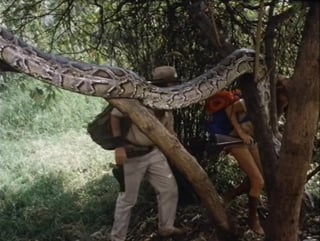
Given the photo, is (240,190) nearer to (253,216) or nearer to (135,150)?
(253,216)

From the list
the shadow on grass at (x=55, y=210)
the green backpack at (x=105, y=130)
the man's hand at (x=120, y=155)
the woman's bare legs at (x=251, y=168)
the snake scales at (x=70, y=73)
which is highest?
the snake scales at (x=70, y=73)

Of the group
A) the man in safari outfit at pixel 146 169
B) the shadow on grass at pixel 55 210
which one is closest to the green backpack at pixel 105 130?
the man in safari outfit at pixel 146 169

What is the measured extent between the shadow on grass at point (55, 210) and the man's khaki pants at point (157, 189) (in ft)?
4.56

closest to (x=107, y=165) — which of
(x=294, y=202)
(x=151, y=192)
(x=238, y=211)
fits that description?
(x=151, y=192)

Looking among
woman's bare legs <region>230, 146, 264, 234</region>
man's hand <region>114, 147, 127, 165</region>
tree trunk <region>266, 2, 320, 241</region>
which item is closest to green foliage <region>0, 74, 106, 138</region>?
man's hand <region>114, 147, 127, 165</region>

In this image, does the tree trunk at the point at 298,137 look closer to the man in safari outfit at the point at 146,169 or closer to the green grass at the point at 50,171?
the man in safari outfit at the point at 146,169

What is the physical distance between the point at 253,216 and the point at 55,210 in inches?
116

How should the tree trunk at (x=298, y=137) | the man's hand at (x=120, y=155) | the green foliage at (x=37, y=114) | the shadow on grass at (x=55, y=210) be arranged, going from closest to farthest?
the tree trunk at (x=298, y=137), the man's hand at (x=120, y=155), the shadow on grass at (x=55, y=210), the green foliage at (x=37, y=114)

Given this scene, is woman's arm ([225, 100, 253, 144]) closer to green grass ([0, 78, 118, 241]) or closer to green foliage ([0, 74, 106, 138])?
green grass ([0, 78, 118, 241])

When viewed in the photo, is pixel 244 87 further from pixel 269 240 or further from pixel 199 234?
pixel 199 234

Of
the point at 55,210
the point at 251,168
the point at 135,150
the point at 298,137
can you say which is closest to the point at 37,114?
the point at 55,210

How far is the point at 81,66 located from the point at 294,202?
161cm

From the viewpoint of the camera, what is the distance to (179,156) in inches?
164

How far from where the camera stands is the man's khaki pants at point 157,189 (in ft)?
17.3
